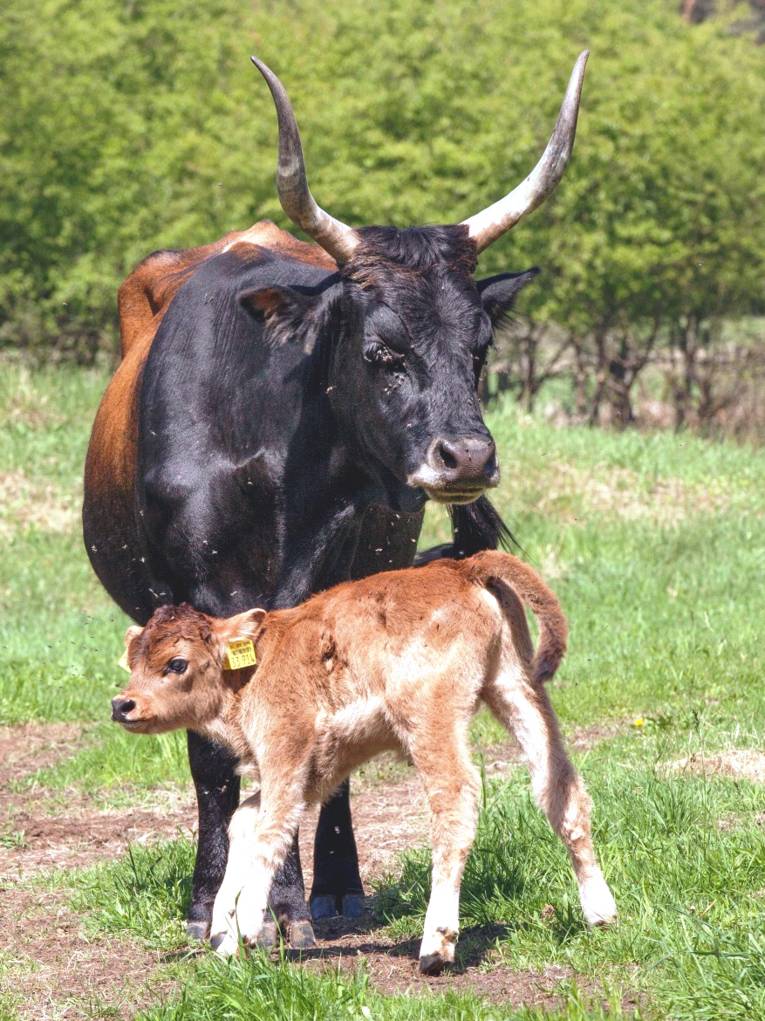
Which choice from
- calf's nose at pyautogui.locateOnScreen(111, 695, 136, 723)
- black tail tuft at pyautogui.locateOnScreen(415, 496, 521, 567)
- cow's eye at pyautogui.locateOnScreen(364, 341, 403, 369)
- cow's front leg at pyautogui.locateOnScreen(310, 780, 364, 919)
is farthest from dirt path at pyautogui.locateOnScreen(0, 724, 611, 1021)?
cow's eye at pyautogui.locateOnScreen(364, 341, 403, 369)

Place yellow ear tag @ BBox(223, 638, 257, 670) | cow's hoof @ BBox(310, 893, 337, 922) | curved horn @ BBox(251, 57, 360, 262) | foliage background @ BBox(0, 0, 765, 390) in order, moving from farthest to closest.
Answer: foliage background @ BBox(0, 0, 765, 390) → cow's hoof @ BBox(310, 893, 337, 922) → curved horn @ BBox(251, 57, 360, 262) → yellow ear tag @ BBox(223, 638, 257, 670)

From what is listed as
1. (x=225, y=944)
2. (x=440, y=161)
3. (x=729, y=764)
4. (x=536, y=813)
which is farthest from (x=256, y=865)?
(x=440, y=161)

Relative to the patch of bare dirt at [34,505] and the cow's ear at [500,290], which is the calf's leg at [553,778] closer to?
the cow's ear at [500,290]

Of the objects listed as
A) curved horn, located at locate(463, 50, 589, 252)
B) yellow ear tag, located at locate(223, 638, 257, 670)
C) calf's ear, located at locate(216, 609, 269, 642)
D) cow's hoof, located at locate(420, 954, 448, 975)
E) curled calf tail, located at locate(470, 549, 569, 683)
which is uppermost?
curved horn, located at locate(463, 50, 589, 252)

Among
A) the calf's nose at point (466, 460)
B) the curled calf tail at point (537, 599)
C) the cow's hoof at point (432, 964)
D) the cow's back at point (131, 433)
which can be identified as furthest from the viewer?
the cow's back at point (131, 433)

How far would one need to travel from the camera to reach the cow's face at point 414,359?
5.38 metres

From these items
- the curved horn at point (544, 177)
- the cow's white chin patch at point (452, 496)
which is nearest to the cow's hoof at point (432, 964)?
the cow's white chin patch at point (452, 496)

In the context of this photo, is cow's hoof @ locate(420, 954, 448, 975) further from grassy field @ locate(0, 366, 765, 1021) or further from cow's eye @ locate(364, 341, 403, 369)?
cow's eye @ locate(364, 341, 403, 369)

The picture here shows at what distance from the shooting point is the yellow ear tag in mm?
5289

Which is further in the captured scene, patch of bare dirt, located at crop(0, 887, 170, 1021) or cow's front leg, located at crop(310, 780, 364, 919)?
cow's front leg, located at crop(310, 780, 364, 919)

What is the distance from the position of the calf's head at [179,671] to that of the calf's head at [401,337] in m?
0.81

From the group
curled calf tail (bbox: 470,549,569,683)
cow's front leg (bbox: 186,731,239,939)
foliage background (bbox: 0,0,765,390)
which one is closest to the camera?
curled calf tail (bbox: 470,549,569,683)

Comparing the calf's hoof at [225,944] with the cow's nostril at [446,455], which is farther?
the cow's nostril at [446,455]

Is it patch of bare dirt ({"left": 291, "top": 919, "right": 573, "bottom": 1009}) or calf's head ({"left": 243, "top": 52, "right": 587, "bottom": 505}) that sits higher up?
calf's head ({"left": 243, "top": 52, "right": 587, "bottom": 505})
